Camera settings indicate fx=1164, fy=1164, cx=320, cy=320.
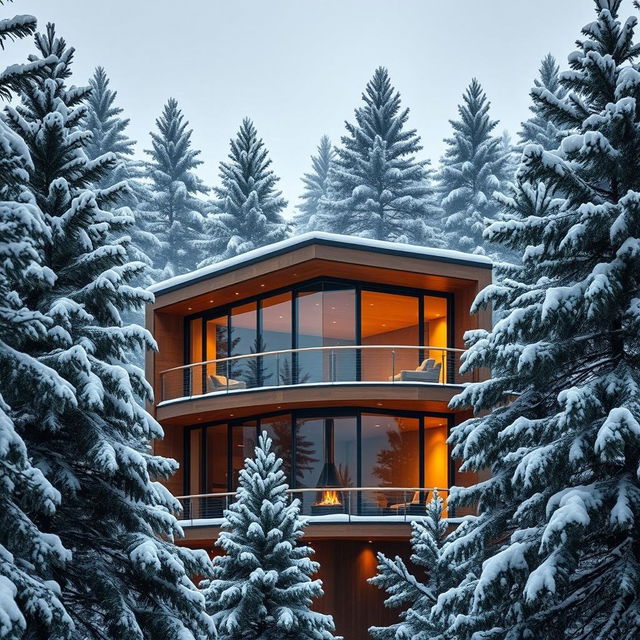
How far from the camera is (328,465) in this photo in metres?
28.7

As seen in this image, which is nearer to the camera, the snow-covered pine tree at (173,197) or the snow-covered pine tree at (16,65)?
the snow-covered pine tree at (16,65)

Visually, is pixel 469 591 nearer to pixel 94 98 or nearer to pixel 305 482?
pixel 305 482

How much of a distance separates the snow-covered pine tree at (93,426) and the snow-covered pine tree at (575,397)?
3933mm

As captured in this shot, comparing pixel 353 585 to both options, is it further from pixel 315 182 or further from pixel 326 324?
pixel 315 182

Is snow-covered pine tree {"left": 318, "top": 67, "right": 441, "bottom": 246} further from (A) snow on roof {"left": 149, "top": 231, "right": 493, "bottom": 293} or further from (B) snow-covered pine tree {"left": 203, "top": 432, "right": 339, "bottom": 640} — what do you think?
(B) snow-covered pine tree {"left": 203, "top": 432, "right": 339, "bottom": 640}

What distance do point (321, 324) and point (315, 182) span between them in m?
44.8

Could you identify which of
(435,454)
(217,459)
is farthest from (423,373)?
(217,459)

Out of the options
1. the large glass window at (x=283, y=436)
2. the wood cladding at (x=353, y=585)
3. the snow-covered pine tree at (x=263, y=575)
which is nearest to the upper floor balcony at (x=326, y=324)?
the large glass window at (x=283, y=436)

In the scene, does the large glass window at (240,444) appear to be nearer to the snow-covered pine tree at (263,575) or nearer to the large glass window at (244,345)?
the large glass window at (244,345)

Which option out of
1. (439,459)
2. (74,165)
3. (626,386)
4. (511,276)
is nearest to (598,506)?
(626,386)

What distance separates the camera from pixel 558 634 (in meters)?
14.2

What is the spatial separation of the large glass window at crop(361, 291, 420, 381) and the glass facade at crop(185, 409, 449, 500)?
5.00ft

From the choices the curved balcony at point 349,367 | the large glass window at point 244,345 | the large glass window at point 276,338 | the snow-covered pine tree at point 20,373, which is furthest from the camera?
the large glass window at point 244,345

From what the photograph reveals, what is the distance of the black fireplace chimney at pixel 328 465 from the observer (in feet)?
93.5
